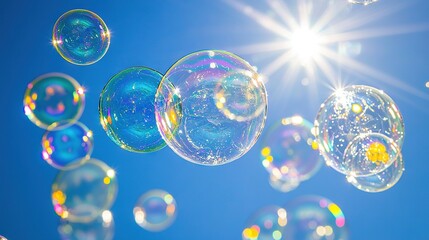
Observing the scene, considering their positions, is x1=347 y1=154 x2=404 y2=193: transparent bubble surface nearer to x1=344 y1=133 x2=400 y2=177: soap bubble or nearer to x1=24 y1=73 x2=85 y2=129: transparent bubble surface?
x1=344 y1=133 x2=400 y2=177: soap bubble

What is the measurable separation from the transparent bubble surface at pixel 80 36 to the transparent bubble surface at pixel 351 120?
4079mm

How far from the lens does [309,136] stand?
7.75m

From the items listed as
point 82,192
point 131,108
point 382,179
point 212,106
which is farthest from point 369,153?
point 82,192

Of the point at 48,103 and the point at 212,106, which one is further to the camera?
the point at 48,103

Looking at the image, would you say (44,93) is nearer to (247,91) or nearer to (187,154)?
(187,154)

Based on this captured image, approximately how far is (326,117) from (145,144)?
2.60 m

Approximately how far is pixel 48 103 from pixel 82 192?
195cm

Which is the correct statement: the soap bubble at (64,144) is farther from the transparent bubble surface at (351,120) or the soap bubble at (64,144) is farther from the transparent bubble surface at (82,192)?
the transparent bubble surface at (351,120)

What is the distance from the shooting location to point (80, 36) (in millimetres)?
7605

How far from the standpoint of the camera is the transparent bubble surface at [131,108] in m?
5.72

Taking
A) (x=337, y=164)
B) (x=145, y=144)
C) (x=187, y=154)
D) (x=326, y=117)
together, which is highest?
(x=326, y=117)

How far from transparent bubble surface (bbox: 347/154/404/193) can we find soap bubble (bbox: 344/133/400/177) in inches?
26.1

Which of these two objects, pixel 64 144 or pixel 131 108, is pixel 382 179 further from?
pixel 64 144

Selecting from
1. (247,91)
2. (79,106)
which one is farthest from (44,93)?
(247,91)
